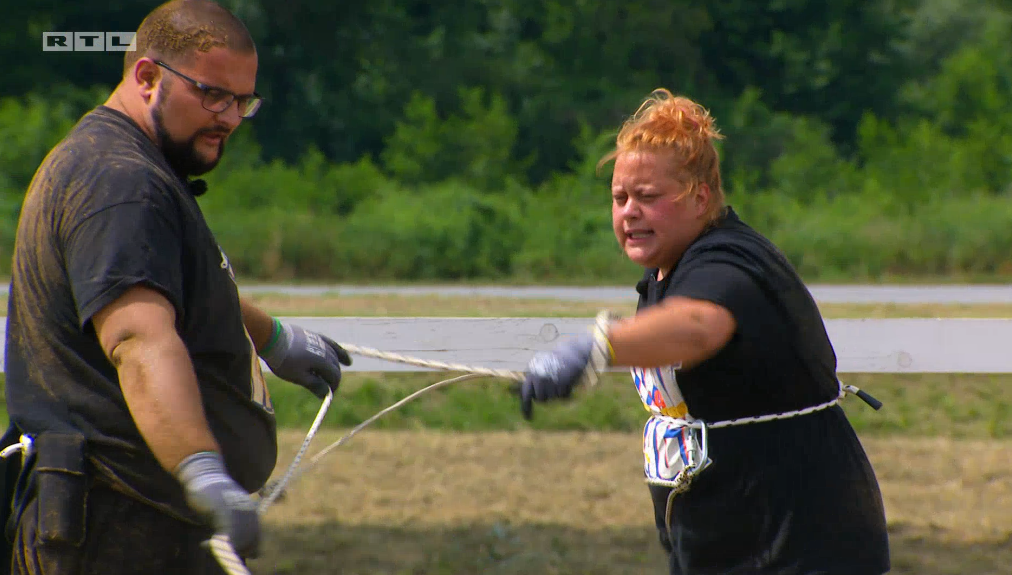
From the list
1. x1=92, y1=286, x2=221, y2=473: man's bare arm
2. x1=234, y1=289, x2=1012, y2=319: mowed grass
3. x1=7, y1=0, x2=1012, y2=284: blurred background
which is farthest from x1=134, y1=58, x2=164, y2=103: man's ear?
x1=7, y1=0, x2=1012, y2=284: blurred background

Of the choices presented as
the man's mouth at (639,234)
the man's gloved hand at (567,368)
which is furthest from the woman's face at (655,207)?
the man's gloved hand at (567,368)

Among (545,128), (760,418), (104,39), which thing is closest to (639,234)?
(760,418)

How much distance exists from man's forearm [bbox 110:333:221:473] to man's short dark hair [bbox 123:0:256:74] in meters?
0.63

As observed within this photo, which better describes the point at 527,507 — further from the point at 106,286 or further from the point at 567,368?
the point at 106,286

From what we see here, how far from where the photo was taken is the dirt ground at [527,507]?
4578mm

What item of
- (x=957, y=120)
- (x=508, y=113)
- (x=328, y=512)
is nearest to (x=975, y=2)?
(x=957, y=120)

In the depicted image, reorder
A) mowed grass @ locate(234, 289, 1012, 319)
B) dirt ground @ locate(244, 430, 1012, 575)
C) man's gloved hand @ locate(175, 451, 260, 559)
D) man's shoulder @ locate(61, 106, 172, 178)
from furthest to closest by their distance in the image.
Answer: mowed grass @ locate(234, 289, 1012, 319)
dirt ground @ locate(244, 430, 1012, 575)
man's shoulder @ locate(61, 106, 172, 178)
man's gloved hand @ locate(175, 451, 260, 559)

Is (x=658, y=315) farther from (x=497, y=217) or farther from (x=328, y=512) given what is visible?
(x=497, y=217)

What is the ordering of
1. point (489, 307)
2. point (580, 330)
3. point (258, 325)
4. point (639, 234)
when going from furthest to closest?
point (489, 307)
point (580, 330)
point (258, 325)
point (639, 234)

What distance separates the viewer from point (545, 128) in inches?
971

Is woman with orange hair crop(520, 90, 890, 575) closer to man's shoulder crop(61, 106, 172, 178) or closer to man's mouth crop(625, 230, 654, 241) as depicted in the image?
man's mouth crop(625, 230, 654, 241)

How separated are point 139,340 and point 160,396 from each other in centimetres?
11

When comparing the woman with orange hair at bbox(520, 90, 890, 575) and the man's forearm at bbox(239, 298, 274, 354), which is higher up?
the woman with orange hair at bbox(520, 90, 890, 575)

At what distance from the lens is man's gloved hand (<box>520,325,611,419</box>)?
2.31 m
